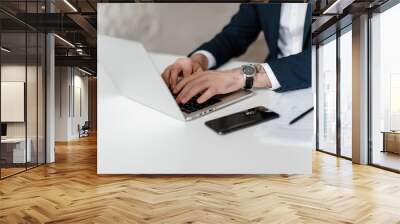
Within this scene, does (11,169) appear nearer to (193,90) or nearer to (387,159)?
(193,90)

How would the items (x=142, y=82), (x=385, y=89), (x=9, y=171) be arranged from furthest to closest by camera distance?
(x=385, y=89) → (x=9, y=171) → (x=142, y=82)

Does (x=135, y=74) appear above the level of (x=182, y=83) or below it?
above

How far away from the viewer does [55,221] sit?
3814mm

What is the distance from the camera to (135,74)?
6.22m

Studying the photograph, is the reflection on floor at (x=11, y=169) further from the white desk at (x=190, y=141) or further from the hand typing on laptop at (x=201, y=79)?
the hand typing on laptop at (x=201, y=79)

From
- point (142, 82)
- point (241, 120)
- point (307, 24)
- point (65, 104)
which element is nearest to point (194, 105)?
point (241, 120)

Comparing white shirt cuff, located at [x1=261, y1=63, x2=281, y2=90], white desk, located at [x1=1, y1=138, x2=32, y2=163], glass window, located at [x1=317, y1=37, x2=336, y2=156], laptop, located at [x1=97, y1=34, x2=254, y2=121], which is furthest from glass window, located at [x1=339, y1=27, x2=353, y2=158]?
white desk, located at [x1=1, y1=138, x2=32, y2=163]

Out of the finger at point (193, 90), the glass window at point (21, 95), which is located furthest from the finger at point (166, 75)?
the glass window at point (21, 95)

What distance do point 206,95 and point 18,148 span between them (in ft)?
11.5

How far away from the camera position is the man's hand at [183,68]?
245 inches

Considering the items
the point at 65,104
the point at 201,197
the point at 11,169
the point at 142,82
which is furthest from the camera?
the point at 65,104

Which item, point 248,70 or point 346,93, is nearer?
point 248,70

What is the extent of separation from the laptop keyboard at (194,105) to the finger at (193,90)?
0.20 feet

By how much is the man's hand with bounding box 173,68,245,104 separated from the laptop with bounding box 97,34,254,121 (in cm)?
9
